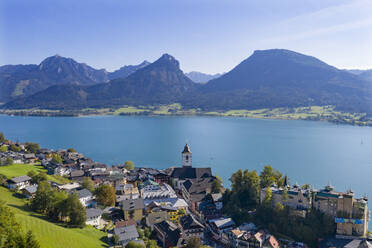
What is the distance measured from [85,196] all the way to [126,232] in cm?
1125

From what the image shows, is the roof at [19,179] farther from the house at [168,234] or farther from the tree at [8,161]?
the house at [168,234]

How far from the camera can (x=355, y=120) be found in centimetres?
16562

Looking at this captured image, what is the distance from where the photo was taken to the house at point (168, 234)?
1138 inches

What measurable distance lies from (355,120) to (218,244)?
161 meters

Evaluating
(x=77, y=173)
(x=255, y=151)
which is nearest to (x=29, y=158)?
(x=77, y=173)

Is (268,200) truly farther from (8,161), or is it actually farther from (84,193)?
(8,161)

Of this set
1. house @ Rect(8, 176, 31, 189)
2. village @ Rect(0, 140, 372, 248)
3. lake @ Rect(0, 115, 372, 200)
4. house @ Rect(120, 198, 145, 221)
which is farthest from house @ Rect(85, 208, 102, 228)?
lake @ Rect(0, 115, 372, 200)

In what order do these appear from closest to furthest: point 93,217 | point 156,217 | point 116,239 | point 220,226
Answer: point 116,239, point 93,217, point 220,226, point 156,217

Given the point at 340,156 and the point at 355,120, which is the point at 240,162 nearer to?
the point at 340,156

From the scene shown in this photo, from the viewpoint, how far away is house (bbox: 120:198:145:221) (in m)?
33.3

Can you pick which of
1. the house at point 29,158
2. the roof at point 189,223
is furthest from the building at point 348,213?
the house at point 29,158

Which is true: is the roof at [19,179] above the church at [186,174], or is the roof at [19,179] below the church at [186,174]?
above

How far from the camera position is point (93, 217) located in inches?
1219

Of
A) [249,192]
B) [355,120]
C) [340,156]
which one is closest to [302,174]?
[340,156]
